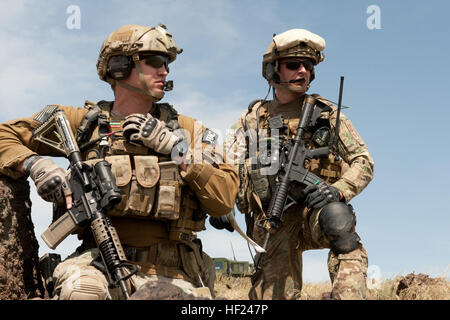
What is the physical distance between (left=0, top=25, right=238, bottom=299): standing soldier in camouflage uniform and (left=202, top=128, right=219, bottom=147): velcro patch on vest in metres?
0.01

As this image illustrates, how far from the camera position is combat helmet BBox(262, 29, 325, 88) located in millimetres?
7547

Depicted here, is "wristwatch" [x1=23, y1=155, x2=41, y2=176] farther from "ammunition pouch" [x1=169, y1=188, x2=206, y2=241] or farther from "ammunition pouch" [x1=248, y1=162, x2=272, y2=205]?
"ammunition pouch" [x1=248, y1=162, x2=272, y2=205]

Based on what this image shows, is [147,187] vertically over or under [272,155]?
under

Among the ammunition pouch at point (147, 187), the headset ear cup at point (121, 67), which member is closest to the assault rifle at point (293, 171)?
the ammunition pouch at point (147, 187)

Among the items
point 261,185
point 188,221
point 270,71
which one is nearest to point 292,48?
point 270,71

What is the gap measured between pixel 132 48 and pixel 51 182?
1478 mm

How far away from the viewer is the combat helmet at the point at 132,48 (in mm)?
5742

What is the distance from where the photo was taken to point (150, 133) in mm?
5371

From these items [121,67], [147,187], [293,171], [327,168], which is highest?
[121,67]

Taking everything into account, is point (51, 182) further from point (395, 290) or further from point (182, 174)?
point (395, 290)

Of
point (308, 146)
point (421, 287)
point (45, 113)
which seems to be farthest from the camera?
point (421, 287)

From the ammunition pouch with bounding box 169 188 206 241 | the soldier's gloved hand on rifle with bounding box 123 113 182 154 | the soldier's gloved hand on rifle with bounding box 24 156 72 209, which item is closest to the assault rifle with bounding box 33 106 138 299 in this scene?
the soldier's gloved hand on rifle with bounding box 24 156 72 209

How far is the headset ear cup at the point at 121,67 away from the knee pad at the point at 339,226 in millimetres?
2541
